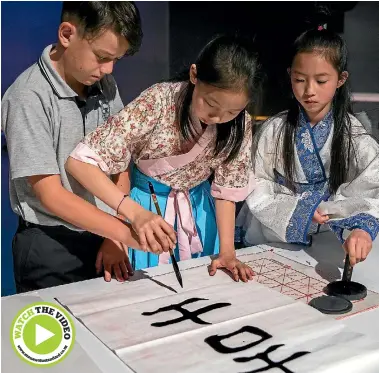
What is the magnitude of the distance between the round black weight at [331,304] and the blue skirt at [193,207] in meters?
0.40

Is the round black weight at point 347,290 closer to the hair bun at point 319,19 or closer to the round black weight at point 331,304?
the round black weight at point 331,304

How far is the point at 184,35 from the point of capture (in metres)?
2.20

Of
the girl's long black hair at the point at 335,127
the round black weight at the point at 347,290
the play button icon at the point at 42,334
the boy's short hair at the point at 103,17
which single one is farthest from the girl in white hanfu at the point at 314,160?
the play button icon at the point at 42,334

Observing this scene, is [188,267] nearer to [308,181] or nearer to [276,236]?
[276,236]

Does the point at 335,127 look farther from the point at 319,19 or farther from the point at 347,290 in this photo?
the point at 347,290

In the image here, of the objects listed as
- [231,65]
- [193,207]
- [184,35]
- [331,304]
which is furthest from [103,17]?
[184,35]

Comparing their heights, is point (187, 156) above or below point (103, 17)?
below

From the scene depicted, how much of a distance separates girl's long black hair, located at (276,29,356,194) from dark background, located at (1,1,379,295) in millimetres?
339

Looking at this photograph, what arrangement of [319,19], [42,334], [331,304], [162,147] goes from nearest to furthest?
1. [42,334]
2. [331,304]
3. [162,147]
4. [319,19]

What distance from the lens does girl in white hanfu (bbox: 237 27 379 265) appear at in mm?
1038

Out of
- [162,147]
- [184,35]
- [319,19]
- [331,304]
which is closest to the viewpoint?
[331,304]

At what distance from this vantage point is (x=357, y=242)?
3.08 ft

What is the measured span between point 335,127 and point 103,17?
543 mm

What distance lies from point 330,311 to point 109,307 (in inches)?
13.0
